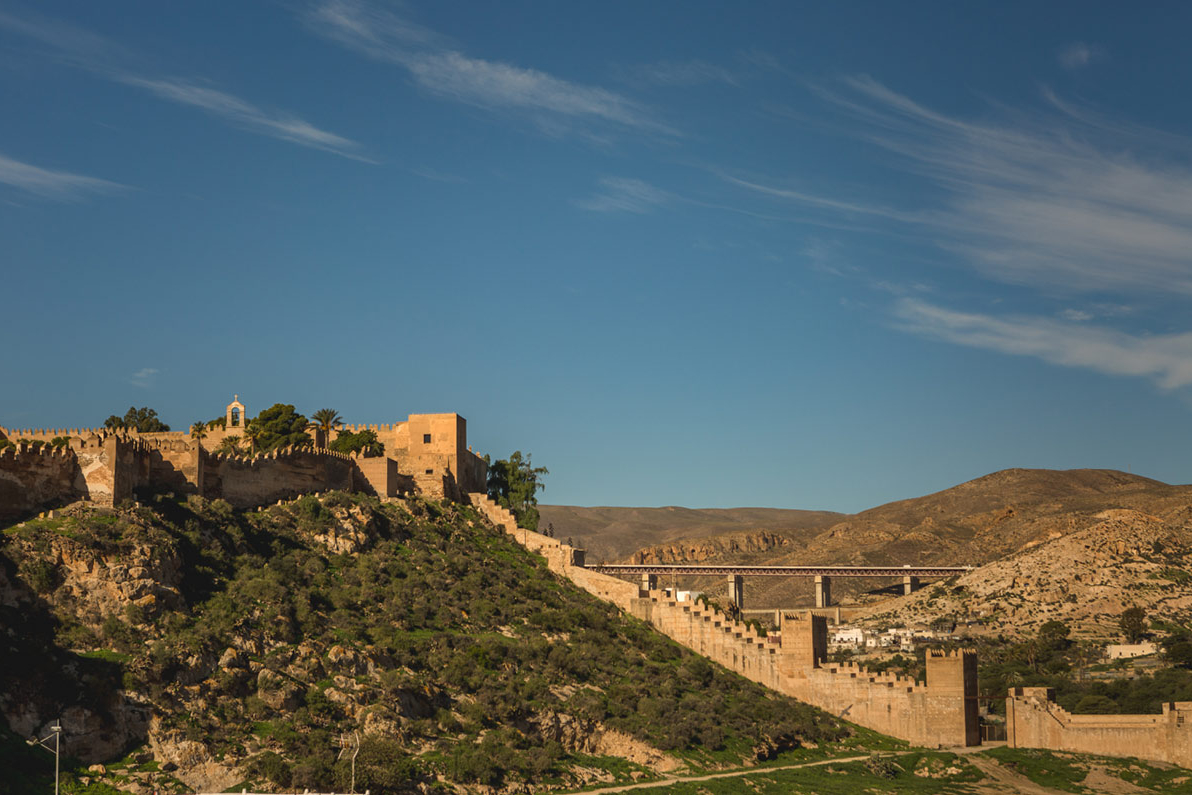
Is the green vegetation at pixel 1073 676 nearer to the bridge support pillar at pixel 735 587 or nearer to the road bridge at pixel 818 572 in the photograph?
the road bridge at pixel 818 572

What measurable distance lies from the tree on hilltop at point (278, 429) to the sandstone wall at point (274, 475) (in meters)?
3.74

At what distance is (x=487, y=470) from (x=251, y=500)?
979 inches

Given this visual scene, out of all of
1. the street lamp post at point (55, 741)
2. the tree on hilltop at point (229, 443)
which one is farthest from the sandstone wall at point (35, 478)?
the tree on hilltop at point (229, 443)

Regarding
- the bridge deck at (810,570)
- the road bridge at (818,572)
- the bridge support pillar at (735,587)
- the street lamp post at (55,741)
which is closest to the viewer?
the street lamp post at (55,741)

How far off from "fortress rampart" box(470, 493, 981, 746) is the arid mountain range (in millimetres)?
41302

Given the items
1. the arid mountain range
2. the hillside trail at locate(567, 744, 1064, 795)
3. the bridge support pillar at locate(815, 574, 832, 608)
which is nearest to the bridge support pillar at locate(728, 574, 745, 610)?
the bridge support pillar at locate(815, 574, 832, 608)

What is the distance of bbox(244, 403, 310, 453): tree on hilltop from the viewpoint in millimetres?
77812

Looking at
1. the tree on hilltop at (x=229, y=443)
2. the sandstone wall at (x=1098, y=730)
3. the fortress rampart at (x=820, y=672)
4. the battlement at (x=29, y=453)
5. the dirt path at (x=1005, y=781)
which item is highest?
the tree on hilltop at (x=229, y=443)

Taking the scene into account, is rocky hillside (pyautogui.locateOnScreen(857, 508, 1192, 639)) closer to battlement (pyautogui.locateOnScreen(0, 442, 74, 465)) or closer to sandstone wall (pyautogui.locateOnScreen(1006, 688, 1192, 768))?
sandstone wall (pyautogui.locateOnScreen(1006, 688, 1192, 768))

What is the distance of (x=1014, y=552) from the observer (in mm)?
133500

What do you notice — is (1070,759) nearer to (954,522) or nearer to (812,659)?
(812,659)

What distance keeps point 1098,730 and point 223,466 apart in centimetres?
4224

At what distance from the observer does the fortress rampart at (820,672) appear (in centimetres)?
6506

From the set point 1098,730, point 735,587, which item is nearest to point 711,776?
point 1098,730
